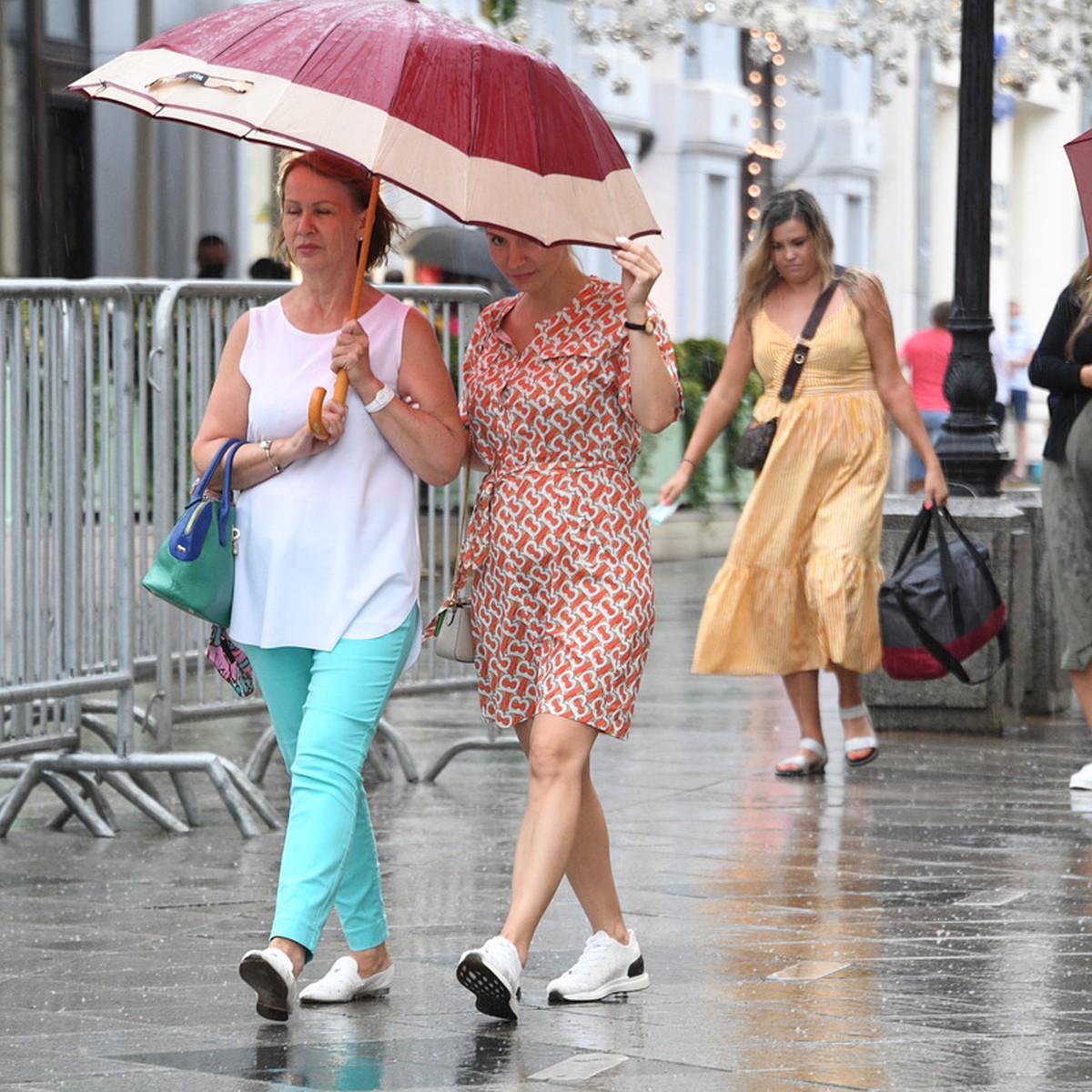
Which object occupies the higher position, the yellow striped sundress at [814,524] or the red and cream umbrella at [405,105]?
the red and cream umbrella at [405,105]

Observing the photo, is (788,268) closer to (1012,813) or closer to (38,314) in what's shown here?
(1012,813)

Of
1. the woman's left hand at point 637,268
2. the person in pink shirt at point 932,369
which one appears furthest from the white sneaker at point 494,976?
the person in pink shirt at point 932,369

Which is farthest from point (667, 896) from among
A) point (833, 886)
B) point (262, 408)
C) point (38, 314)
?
point (38, 314)

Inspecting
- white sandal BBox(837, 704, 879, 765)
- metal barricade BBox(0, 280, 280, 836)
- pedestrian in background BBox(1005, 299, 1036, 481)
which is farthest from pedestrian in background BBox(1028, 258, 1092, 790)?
pedestrian in background BBox(1005, 299, 1036, 481)

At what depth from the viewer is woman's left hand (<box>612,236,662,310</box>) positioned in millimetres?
4918

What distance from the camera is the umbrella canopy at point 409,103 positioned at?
15.4 feet

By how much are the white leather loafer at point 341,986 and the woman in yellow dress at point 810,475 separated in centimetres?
338

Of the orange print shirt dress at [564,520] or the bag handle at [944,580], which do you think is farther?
the bag handle at [944,580]

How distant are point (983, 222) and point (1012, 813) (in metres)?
3.05

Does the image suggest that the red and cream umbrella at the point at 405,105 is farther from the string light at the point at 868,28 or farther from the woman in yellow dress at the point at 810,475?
the string light at the point at 868,28

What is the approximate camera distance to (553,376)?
5.06 metres

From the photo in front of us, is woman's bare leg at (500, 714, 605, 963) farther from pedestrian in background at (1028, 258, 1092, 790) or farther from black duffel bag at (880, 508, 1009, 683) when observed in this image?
black duffel bag at (880, 508, 1009, 683)

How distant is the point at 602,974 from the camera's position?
5078 millimetres

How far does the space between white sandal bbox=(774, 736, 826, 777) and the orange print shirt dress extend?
3.17 m
